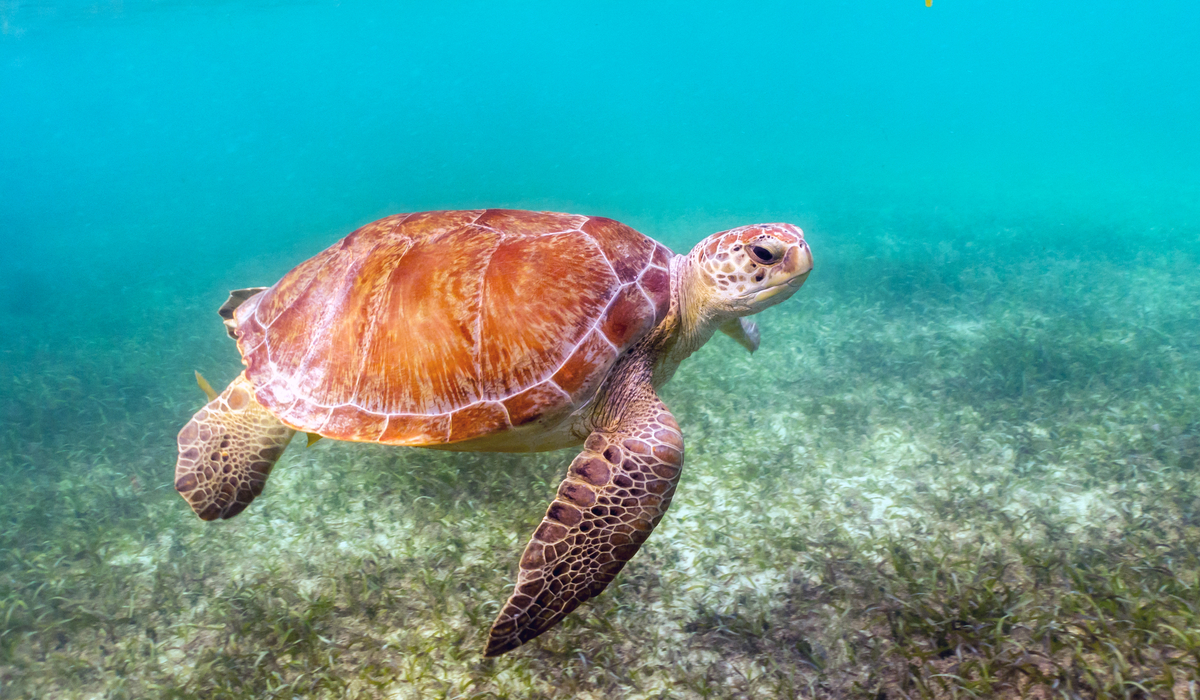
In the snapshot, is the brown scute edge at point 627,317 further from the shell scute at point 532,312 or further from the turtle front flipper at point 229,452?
the turtle front flipper at point 229,452

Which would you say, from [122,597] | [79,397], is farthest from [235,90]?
[122,597]

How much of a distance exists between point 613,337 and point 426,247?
975mm

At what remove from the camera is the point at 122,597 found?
2688 mm

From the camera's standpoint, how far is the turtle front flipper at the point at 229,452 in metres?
2.58

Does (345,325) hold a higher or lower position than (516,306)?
lower

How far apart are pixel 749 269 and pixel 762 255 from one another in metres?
0.08

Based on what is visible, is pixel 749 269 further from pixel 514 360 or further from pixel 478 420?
pixel 478 420

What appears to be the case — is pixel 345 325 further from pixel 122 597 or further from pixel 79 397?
pixel 79 397

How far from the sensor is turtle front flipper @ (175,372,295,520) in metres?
2.58

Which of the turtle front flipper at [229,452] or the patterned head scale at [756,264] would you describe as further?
the turtle front flipper at [229,452]

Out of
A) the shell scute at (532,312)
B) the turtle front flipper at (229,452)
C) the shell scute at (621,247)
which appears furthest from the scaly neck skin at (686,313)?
the turtle front flipper at (229,452)

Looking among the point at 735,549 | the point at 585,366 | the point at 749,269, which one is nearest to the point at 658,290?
the point at 749,269

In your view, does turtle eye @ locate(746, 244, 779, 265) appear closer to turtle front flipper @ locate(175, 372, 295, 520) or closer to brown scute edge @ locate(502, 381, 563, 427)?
brown scute edge @ locate(502, 381, 563, 427)

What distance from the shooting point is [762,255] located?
2.37m
